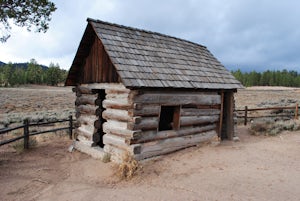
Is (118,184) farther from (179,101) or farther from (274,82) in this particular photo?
(274,82)

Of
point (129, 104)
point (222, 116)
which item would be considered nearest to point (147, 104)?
point (129, 104)

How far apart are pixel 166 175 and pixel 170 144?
5.95ft

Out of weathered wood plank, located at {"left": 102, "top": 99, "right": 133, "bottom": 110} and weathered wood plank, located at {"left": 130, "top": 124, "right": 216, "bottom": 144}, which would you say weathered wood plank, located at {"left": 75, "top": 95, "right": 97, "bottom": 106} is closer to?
weathered wood plank, located at {"left": 102, "top": 99, "right": 133, "bottom": 110}

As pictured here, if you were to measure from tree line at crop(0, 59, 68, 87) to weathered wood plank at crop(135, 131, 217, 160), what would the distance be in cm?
7097

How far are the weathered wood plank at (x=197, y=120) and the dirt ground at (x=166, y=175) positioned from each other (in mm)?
888

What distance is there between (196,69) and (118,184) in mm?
5363

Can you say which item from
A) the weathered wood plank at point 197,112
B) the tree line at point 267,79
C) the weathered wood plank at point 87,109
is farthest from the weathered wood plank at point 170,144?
the tree line at point 267,79

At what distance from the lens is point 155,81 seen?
706cm

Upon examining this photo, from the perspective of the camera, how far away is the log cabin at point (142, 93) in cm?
698

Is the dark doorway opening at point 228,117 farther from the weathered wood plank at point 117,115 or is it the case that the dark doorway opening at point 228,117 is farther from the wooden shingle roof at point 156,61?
the weathered wood plank at point 117,115

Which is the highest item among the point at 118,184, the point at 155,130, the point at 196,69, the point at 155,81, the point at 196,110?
the point at 196,69

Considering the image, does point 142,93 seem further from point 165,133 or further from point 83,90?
point 83,90

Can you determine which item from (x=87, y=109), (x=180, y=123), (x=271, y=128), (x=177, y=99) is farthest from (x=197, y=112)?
(x=271, y=128)

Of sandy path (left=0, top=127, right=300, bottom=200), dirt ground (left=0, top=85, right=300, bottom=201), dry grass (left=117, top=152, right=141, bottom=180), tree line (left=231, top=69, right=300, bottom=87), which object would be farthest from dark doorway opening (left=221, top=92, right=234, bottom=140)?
tree line (left=231, top=69, right=300, bottom=87)
